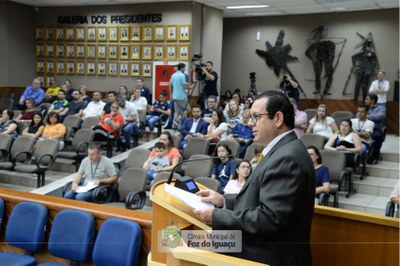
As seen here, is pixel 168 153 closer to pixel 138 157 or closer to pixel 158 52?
pixel 138 157

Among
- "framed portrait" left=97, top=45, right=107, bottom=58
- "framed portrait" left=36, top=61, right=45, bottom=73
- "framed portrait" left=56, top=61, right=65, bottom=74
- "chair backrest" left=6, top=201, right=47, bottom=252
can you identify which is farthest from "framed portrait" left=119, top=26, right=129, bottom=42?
"chair backrest" left=6, top=201, right=47, bottom=252

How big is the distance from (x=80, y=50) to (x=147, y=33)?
211 cm

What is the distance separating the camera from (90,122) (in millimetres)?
7793

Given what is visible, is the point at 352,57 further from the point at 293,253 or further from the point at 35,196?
the point at 293,253

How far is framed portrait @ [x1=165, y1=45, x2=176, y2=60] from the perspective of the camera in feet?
32.8

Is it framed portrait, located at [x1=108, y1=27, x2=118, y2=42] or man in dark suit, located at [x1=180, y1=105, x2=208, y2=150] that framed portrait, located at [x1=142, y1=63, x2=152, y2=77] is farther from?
man in dark suit, located at [x1=180, y1=105, x2=208, y2=150]

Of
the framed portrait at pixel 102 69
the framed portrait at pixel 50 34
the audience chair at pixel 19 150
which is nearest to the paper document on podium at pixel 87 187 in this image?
the audience chair at pixel 19 150

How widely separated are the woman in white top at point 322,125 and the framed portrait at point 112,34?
5959 mm

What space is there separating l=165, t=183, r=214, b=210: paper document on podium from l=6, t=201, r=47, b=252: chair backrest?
2.07 m

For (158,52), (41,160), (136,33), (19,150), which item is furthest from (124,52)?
(41,160)

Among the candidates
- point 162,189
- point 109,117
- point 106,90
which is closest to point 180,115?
point 109,117

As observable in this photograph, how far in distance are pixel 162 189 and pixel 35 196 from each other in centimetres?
215

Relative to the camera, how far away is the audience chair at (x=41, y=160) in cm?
623

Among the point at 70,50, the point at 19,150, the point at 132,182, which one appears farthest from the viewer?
the point at 70,50
